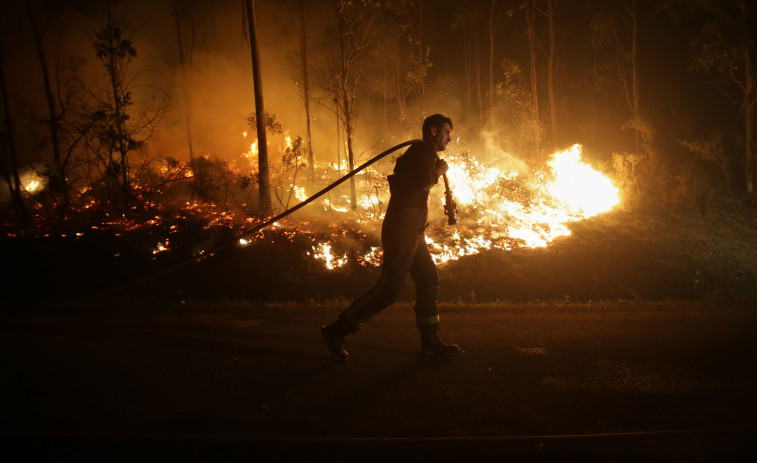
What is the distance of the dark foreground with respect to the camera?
3.01m

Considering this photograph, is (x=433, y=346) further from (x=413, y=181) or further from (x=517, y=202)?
(x=517, y=202)

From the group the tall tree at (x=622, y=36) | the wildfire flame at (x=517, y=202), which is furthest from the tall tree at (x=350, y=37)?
the tall tree at (x=622, y=36)

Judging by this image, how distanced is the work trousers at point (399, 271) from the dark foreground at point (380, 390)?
37cm

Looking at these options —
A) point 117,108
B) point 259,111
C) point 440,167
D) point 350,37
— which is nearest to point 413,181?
point 440,167

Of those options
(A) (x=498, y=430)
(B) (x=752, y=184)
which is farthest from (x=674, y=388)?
(B) (x=752, y=184)

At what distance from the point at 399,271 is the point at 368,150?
18.5m

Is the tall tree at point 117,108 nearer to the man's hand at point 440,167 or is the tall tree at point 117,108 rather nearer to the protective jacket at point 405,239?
the protective jacket at point 405,239

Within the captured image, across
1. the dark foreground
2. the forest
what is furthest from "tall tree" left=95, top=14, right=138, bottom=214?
the dark foreground

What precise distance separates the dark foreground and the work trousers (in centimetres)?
37

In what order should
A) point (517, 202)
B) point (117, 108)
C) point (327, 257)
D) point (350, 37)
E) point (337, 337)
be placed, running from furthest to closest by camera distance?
point (517, 202) < point (350, 37) < point (117, 108) < point (327, 257) < point (337, 337)

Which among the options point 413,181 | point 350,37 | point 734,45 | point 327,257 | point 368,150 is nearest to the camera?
point 413,181

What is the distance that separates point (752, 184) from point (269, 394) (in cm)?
2191

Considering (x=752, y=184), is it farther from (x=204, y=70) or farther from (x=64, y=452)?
(x=204, y=70)

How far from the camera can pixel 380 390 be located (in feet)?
12.4
